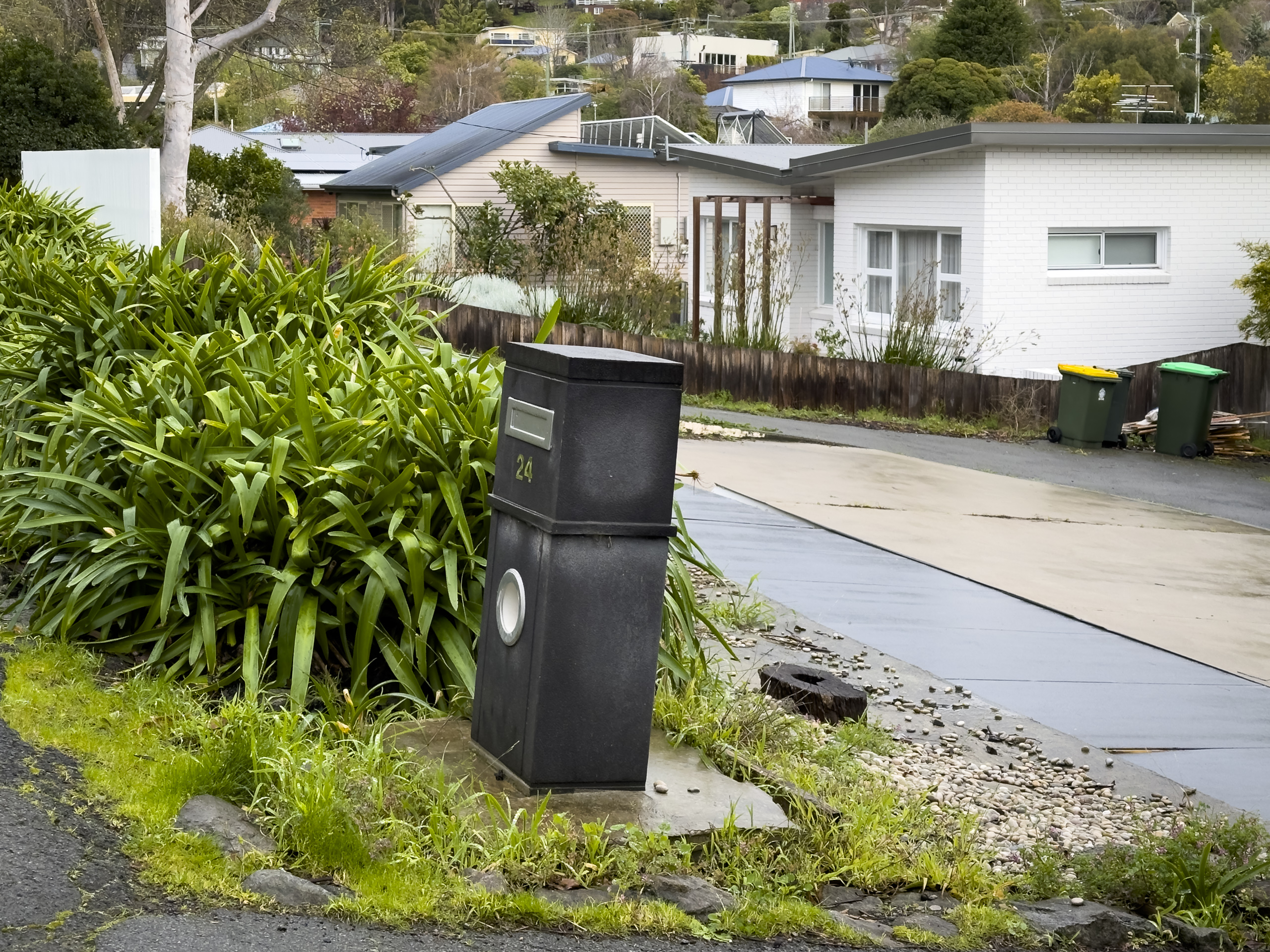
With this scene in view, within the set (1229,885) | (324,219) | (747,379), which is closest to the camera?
(1229,885)

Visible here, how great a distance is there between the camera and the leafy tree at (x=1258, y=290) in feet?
65.1

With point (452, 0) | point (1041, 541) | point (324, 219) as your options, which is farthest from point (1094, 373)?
point (452, 0)

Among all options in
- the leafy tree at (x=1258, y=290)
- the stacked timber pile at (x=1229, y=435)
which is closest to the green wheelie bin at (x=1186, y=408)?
the stacked timber pile at (x=1229, y=435)

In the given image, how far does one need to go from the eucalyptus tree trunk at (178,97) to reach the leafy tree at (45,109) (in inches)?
137

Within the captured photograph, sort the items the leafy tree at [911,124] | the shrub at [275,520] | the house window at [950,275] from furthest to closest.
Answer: the leafy tree at [911,124]
the house window at [950,275]
the shrub at [275,520]

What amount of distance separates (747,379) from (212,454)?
51.1ft

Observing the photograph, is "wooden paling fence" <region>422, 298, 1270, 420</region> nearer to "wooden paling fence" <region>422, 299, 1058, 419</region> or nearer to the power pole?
"wooden paling fence" <region>422, 299, 1058, 419</region>

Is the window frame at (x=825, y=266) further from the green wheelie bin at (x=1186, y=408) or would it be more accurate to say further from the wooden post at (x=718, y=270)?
the green wheelie bin at (x=1186, y=408)

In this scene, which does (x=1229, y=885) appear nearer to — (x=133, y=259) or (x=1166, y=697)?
(x=1166, y=697)

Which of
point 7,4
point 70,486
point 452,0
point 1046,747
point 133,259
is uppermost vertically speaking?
point 452,0

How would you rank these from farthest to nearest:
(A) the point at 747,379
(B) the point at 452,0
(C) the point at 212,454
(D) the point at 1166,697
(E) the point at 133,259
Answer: (B) the point at 452,0 → (A) the point at 747,379 → (E) the point at 133,259 → (D) the point at 1166,697 → (C) the point at 212,454

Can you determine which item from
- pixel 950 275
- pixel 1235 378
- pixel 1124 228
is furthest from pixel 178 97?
pixel 1235 378

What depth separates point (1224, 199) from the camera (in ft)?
70.9

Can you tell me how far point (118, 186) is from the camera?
49.1 ft
